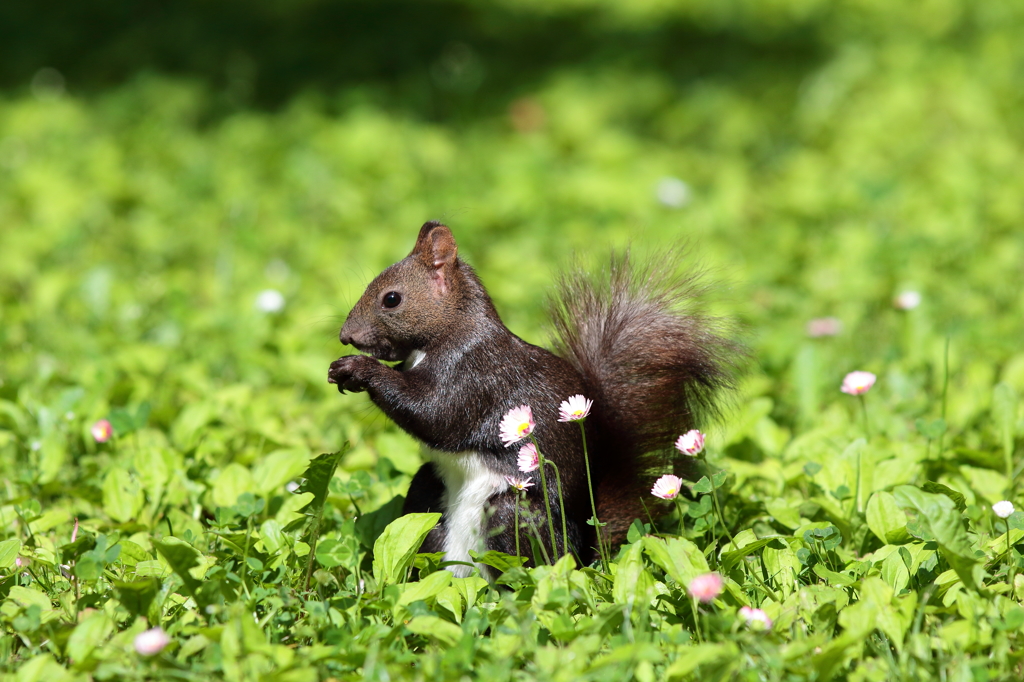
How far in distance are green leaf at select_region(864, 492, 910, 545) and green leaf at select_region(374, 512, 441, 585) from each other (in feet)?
3.27

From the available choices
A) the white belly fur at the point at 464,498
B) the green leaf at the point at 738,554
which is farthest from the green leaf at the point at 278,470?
the green leaf at the point at 738,554

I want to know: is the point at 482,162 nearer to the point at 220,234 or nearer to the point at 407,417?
the point at 220,234

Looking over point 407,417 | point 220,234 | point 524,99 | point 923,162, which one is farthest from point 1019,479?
point 524,99

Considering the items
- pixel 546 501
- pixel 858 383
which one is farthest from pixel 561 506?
pixel 858 383

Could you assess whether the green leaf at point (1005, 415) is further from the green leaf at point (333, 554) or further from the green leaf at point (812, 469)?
the green leaf at point (333, 554)

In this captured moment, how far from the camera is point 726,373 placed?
2.39 meters

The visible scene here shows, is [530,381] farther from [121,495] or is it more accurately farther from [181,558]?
[121,495]

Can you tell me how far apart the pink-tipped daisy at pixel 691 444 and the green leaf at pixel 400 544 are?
1.80 feet

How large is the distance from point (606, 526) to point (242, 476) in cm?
98

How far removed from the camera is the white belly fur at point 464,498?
218 cm

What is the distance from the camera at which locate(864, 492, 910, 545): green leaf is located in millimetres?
2266

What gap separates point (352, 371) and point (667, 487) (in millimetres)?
726

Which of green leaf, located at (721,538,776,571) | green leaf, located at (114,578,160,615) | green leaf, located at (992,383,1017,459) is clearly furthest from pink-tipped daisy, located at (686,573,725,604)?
green leaf, located at (992,383,1017,459)

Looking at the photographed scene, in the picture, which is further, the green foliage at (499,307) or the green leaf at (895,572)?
the green leaf at (895,572)
